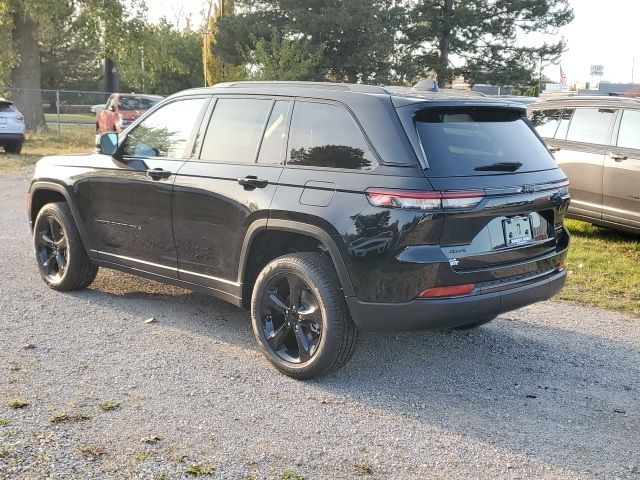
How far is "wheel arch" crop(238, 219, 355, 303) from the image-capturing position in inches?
164

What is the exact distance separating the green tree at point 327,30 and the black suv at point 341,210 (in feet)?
90.2

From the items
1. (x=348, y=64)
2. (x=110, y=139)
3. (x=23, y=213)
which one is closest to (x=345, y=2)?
(x=348, y=64)

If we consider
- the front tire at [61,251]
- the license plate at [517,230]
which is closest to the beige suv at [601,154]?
the license plate at [517,230]

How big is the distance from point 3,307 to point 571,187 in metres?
6.71

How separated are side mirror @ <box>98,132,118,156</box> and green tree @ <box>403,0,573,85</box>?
3258 centimetres

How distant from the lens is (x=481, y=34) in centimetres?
3738

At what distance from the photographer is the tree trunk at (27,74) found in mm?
26328

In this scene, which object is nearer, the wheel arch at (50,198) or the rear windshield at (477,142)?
the rear windshield at (477,142)

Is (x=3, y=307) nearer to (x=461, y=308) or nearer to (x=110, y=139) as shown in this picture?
(x=110, y=139)

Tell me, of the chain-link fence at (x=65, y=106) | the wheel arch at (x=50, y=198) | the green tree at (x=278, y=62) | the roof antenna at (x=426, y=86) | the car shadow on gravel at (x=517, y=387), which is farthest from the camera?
the chain-link fence at (x=65, y=106)

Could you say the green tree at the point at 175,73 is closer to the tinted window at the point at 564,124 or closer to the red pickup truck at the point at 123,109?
the red pickup truck at the point at 123,109

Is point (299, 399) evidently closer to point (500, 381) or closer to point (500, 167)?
point (500, 381)

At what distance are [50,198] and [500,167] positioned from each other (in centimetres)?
408

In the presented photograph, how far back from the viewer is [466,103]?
439cm
